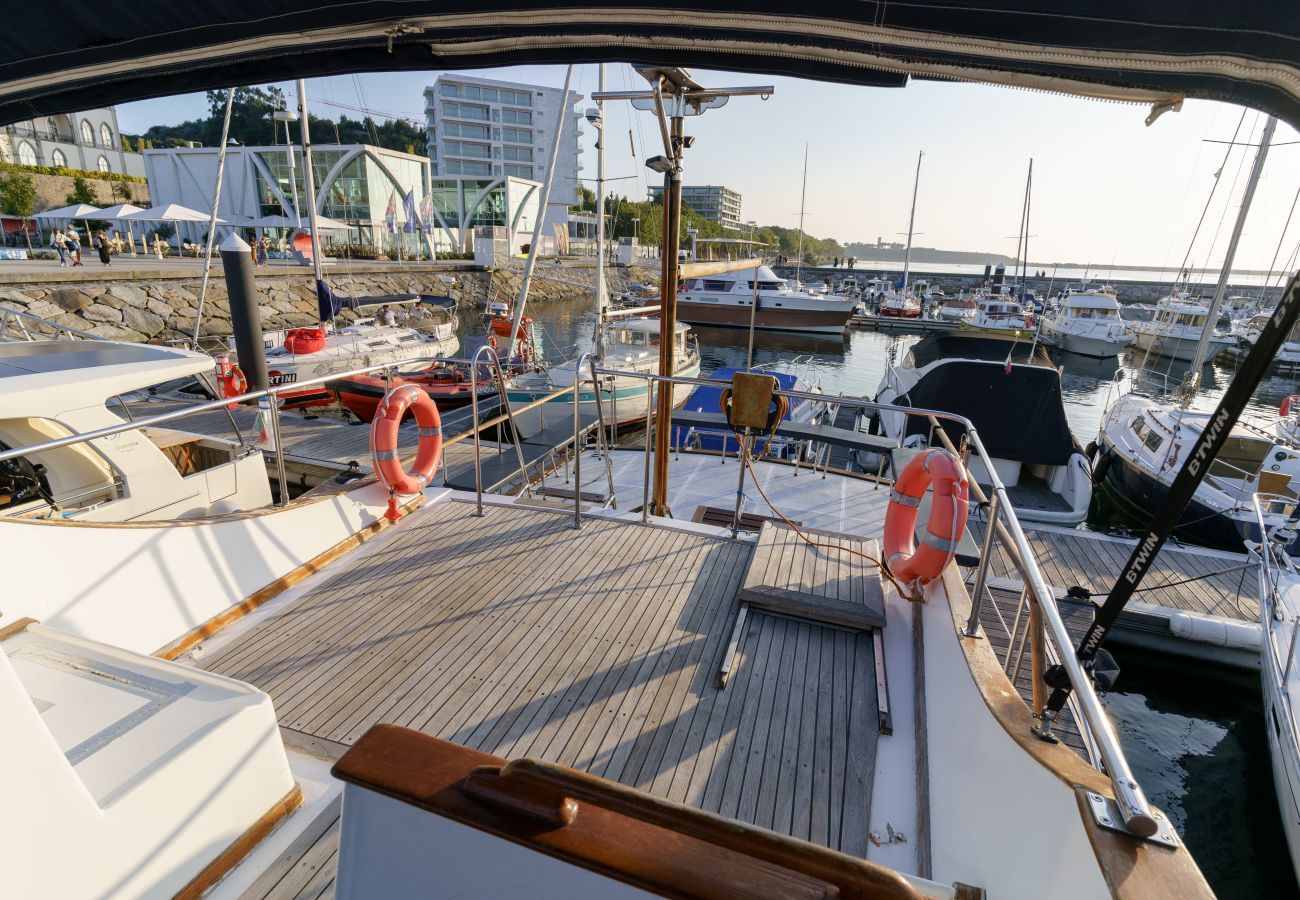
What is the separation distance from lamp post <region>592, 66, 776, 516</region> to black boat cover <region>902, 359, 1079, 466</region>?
25.0 feet

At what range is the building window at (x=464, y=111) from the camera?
6844 cm

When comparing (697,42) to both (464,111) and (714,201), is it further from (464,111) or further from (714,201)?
(714,201)

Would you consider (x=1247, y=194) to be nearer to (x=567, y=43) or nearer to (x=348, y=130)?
(x=567, y=43)

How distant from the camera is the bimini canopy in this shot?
1179 mm

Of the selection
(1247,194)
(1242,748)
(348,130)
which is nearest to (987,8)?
(1242,748)

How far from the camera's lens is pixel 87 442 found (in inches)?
190

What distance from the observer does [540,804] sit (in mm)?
1315

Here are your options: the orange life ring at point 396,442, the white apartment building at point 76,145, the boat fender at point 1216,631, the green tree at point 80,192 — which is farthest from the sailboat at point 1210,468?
the white apartment building at point 76,145

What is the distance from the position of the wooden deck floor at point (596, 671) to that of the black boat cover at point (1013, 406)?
8.24 meters

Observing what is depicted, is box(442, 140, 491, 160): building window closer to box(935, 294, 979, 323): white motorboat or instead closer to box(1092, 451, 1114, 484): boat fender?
box(935, 294, 979, 323): white motorboat

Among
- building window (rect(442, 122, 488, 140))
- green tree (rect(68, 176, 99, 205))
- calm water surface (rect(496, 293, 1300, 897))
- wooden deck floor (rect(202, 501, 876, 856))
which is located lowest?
calm water surface (rect(496, 293, 1300, 897))

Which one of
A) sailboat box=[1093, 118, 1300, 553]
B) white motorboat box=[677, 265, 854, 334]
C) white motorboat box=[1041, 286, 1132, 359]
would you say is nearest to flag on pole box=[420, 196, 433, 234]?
white motorboat box=[677, 265, 854, 334]

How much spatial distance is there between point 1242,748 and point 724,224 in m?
90.4

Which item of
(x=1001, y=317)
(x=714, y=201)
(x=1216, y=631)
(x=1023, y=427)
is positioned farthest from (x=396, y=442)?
(x=714, y=201)
